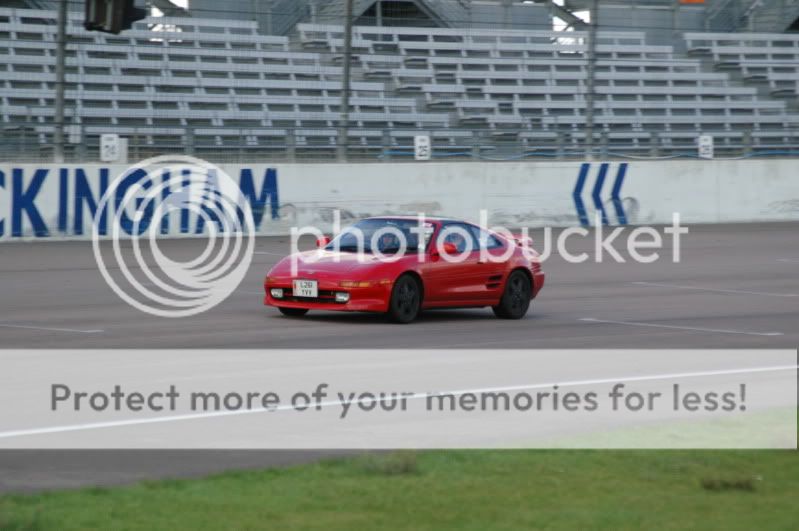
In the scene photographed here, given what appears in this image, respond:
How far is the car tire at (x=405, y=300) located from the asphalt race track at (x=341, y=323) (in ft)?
0.53

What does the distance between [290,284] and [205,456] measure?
7611mm

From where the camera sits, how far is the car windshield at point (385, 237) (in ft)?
51.6

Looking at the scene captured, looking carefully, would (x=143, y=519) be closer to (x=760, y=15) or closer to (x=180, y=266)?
(x=180, y=266)

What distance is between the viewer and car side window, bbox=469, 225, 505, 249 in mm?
16528

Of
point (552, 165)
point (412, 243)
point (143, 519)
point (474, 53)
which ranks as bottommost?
point (143, 519)

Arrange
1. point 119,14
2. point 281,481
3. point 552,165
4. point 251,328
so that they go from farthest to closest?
point 552,165 < point 251,328 < point 119,14 < point 281,481

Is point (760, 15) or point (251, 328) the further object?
point (760, 15)

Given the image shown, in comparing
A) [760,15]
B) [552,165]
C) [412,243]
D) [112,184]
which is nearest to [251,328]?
[412,243]

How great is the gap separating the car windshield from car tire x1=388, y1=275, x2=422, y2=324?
1.54 feet

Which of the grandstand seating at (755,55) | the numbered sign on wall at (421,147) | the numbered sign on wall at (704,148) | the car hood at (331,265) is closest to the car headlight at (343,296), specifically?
the car hood at (331,265)

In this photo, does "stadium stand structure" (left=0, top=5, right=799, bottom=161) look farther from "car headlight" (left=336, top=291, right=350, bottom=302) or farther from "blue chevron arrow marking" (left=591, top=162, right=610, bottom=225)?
"car headlight" (left=336, top=291, right=350, bottom=302)

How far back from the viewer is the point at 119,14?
42.1 ft

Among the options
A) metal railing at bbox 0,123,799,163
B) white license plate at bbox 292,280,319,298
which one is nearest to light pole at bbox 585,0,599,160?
metal railing at bbox 0,123,799,163

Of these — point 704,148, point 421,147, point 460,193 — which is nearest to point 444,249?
point 421,147
